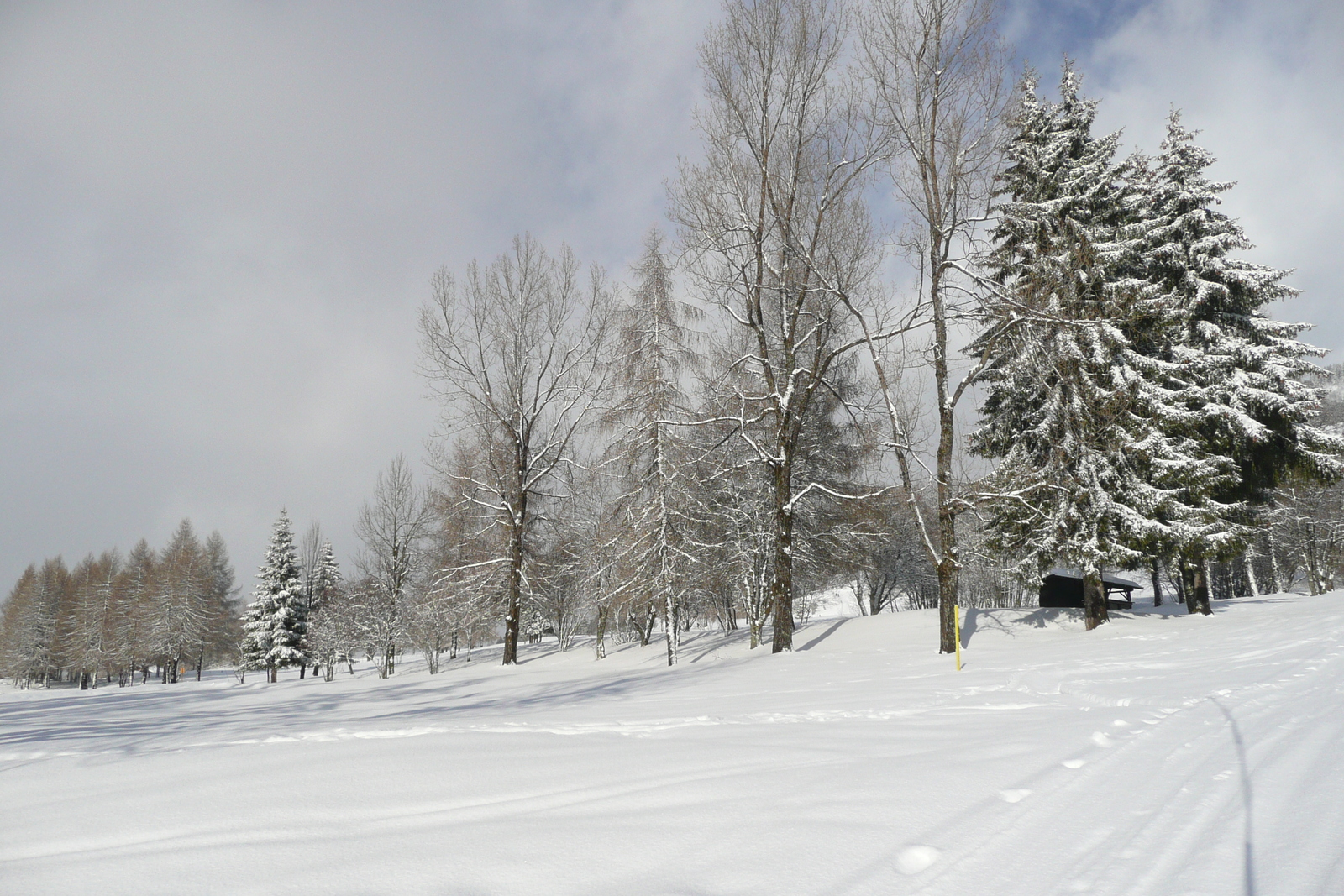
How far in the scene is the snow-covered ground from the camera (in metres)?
2.34

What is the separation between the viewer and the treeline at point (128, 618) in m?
43.6

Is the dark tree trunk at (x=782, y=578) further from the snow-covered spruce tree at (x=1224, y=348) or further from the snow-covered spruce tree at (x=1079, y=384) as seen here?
the snow-covered spruce tree at (x=1224, y=348)

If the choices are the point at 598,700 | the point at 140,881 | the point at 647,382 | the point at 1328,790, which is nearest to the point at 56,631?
the point at 647,382

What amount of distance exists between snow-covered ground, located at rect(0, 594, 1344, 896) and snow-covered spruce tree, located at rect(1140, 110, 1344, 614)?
14.2 meters

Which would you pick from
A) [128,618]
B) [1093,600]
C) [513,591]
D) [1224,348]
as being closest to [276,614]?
[128,618]

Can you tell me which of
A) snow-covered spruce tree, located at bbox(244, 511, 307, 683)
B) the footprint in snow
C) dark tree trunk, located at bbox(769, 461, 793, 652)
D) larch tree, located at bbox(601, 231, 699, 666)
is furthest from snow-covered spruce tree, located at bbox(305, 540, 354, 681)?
the footprint in snow

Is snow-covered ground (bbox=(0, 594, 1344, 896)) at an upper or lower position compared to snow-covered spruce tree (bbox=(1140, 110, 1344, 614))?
lower

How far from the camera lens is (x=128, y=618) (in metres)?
45.7

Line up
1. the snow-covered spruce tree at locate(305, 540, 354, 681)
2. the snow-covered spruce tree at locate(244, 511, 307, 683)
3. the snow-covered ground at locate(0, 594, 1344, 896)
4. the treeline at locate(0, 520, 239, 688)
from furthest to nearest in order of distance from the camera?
the treeline at locate(0, 520, 239, 688), the snow-covered spruce tree at locate(244, 511, 307, 683), the snow-covered spruce tree at locate(305, 540, 354, 681), the snow-covered ground at locate(0, 594, 1344, 896)

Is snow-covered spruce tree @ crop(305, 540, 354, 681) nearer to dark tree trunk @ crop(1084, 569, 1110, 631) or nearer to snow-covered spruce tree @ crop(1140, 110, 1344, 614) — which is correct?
dark tree trunk @ crop(1084, 569, 1110, 631)

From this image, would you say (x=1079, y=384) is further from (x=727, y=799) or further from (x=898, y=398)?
(x=727, y=799)

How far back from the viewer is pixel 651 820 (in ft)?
9.47

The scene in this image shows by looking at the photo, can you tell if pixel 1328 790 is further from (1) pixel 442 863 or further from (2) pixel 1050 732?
(1) pixel 442 863

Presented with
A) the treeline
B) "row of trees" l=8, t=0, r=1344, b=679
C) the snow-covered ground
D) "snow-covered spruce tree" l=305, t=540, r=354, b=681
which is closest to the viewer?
the snow-covered ground
